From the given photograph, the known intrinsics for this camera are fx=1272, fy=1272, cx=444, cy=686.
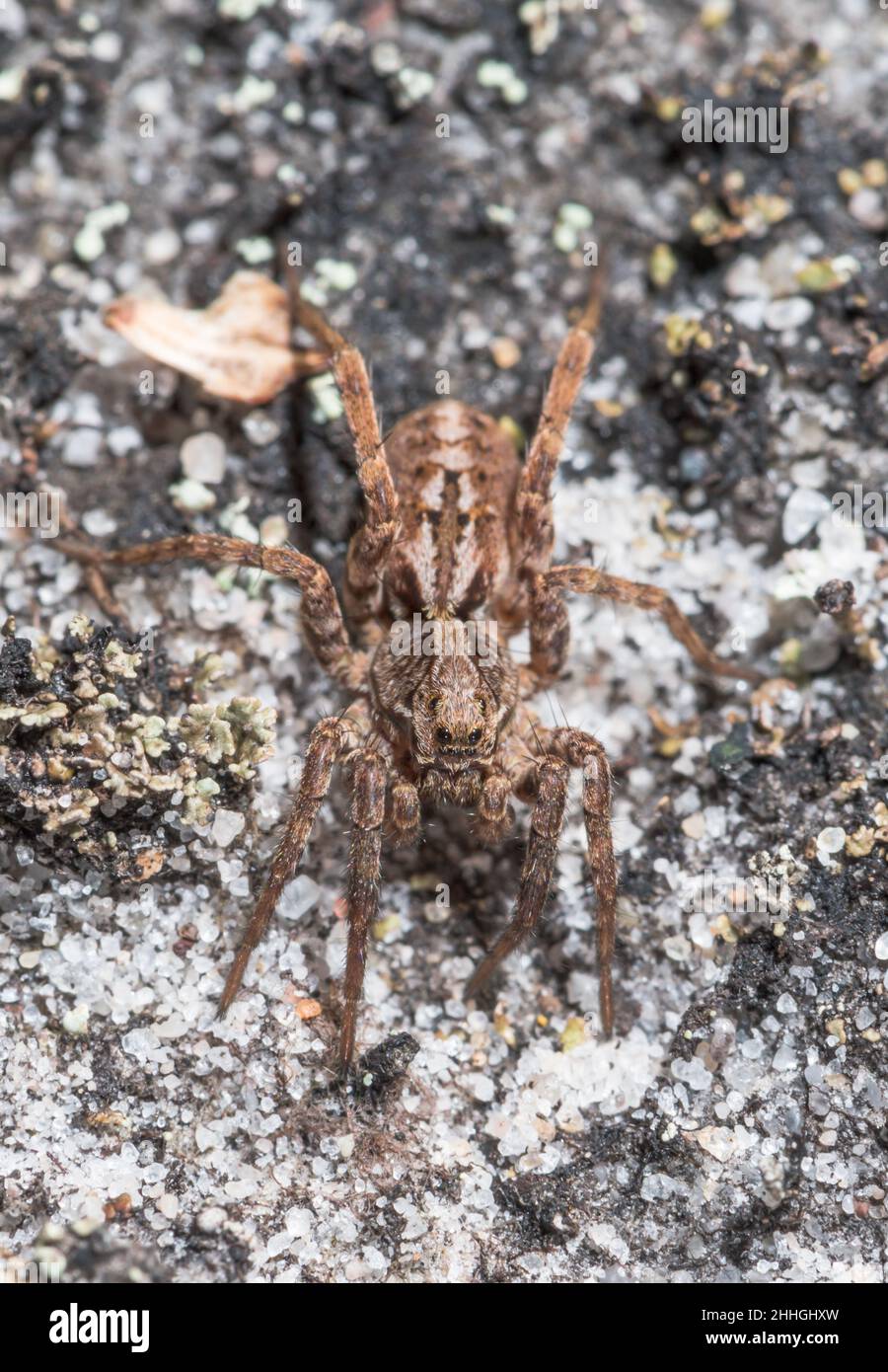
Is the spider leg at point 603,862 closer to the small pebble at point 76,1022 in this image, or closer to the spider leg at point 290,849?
the spider leg at point 290,849

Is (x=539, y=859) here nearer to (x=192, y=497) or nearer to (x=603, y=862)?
(x=603, y=862)

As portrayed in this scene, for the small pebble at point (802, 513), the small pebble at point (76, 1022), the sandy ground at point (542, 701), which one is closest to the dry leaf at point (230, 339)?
the sandy ground at point (542, 701)

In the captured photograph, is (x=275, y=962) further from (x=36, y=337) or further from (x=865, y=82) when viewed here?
(x=865, y=82)

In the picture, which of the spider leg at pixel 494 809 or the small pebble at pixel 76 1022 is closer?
the small pebble at pixel 76 1022

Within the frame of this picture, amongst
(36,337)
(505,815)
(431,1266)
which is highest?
(36,337)

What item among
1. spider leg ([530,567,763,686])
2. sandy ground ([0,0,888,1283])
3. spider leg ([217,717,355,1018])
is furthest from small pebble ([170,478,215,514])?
spider leg ([530,567,763,686])

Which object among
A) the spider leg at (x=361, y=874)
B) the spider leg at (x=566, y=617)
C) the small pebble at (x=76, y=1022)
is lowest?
the small pebble at (x=76, y=1022)

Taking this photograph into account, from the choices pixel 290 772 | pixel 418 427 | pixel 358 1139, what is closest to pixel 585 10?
pixel 418 427
